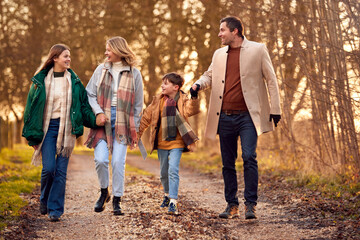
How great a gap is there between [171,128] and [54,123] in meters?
1.47

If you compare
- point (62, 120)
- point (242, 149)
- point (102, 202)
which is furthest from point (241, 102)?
point (62, 120)

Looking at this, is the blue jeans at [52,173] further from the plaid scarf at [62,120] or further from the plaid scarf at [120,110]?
the plaid scarf at [120,110]

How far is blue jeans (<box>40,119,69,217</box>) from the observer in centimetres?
625

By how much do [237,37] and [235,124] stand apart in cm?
107

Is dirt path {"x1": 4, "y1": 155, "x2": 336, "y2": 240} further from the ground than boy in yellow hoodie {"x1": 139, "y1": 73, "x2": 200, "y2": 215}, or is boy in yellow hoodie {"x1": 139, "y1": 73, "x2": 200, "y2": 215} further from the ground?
boy in yellow hoodie {"x1": 139, "y1": 73, "x2": 200, "y2": 215}

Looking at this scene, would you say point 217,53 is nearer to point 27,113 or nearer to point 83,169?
point 27,113

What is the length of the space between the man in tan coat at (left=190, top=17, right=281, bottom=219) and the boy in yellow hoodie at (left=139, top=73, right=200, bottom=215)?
335mm

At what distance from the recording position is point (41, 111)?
625cm

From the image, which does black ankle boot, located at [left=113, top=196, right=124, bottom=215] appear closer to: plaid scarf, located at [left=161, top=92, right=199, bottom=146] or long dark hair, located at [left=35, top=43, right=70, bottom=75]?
plaid scarf, located at [left=161, top=92, right=199, bottom=146]

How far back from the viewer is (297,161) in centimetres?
1082

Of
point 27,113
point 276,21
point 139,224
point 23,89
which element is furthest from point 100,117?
point 23,89

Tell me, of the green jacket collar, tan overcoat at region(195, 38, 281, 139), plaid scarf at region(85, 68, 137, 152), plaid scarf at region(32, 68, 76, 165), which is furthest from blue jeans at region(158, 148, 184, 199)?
the green jacket collar

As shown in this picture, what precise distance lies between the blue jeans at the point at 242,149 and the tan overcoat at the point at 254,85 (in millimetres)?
94

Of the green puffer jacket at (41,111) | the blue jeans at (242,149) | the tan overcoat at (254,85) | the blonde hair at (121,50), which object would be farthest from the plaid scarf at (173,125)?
the green puffer jacket at (41,111)
